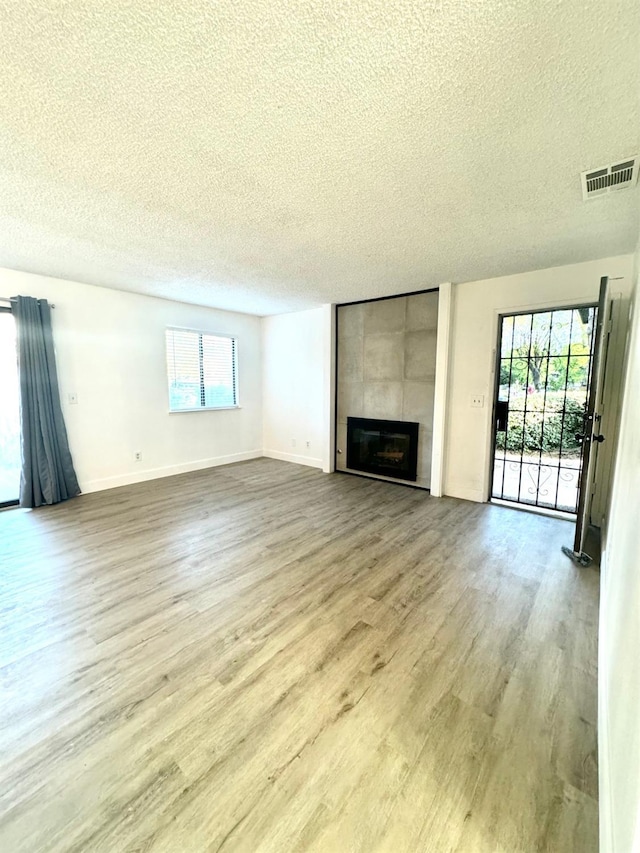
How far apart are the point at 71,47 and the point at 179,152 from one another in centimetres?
58

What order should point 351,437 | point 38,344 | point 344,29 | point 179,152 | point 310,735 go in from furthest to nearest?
1. point 351,437
2. point 38,344
3. point 179,152
4. point 310,735
5. point 344,29

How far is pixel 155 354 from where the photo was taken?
494 centimetres

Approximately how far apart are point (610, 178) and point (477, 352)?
7.14ft

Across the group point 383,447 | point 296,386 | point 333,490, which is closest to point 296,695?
point 333,490

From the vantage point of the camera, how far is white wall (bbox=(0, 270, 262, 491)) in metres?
4.16

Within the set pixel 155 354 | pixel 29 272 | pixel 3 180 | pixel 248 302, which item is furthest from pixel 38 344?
pixel 248 302

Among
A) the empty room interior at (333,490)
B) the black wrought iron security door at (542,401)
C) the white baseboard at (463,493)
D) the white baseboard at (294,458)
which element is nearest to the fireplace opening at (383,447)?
the empty room interior at (333,490)

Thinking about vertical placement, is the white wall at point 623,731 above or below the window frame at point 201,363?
below

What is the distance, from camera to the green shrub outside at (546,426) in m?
3.88

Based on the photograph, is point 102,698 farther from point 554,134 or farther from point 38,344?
point 38,344

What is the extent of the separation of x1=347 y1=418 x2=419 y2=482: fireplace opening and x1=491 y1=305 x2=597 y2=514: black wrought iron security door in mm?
1014

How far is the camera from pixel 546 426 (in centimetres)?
410

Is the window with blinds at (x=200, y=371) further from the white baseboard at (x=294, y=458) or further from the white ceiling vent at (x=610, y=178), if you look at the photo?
the white ceiling vent at (x=610, y=178)

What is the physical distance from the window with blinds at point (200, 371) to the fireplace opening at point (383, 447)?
2224mm
